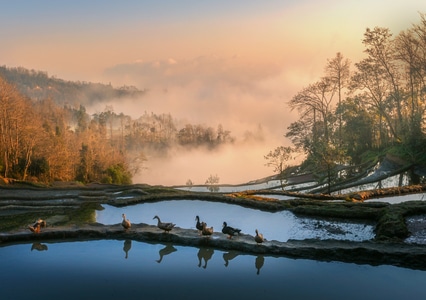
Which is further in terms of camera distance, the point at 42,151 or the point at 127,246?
the point at 42,151

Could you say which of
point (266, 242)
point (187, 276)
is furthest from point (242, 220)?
point (187, 276)

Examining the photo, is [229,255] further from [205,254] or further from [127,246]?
[127,246]

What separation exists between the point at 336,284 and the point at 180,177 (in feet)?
352

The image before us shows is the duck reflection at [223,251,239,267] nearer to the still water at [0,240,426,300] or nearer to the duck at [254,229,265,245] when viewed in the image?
the still water at [0,240,426,300]

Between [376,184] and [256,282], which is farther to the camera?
[376,184]

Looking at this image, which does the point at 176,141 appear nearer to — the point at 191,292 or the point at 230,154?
the point at 230,154

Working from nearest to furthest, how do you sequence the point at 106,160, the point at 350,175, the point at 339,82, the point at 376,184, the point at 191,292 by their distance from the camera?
the point at 191,292 < the point at 376,184 < the point at 350,175 < the point at 339,82 < the point at 106,160

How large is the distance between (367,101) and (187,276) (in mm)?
53279

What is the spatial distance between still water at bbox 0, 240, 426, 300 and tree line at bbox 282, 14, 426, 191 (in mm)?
36828

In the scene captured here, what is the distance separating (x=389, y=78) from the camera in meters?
54.1

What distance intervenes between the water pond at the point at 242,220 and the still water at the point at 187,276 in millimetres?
2881

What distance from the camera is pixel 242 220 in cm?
2009

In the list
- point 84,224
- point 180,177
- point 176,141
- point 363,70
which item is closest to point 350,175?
point 363,70

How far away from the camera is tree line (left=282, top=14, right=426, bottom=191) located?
1953 inches
